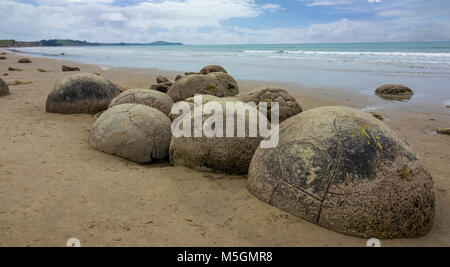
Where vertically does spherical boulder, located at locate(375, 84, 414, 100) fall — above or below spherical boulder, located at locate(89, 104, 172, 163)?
above

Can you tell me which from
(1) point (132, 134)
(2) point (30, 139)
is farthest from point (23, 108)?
(1) point (132, 134)

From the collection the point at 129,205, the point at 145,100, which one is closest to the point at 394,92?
the point at 145,100

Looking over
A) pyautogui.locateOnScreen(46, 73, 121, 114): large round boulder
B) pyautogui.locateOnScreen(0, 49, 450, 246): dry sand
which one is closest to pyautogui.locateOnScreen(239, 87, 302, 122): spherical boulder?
pyautogui.locateOnScreen(0, 49, 450, 246): dry sand

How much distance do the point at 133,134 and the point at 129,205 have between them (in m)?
1.67

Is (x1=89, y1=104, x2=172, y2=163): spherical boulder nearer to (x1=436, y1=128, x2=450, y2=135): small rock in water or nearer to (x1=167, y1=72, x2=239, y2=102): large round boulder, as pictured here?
(x1=167, y1=72, x2=239, y2=102): large round boulder

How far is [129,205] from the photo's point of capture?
125 inches

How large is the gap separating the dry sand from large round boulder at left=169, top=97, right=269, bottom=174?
0.15 meters

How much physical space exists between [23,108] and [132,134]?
15.6 ft

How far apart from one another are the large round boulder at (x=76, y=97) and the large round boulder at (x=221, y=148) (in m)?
4.05

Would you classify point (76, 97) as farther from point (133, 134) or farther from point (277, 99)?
point (277, 99)

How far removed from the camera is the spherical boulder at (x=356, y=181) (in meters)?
2.79

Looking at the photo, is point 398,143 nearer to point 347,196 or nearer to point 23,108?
point 347,196

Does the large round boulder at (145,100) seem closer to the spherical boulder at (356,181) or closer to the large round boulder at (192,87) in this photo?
the large round boulder at (192,87)

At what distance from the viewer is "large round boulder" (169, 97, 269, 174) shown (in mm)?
4117
